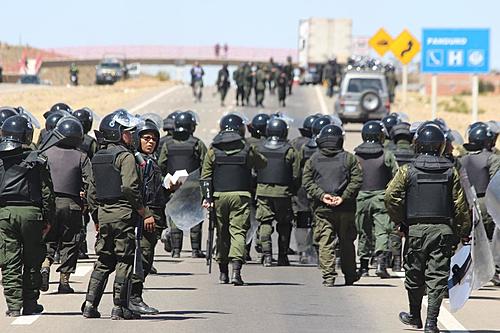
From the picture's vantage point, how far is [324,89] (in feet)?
234

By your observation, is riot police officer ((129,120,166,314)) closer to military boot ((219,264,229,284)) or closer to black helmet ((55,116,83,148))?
black helmet ((55,116,83,148))

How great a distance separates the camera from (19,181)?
12641 mm

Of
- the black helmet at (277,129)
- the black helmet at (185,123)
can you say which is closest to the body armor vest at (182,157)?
the black helmet at (185,123)

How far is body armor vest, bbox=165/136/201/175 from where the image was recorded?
725 inches

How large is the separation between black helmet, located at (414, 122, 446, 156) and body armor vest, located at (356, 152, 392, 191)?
4.60 metres

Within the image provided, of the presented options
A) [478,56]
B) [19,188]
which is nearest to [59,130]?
[19,188]

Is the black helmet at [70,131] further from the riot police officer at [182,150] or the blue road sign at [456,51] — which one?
the blue road sign at [456,51]

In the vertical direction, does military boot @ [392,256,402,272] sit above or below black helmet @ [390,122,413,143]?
below

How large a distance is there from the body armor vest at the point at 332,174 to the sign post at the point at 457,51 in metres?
25.2

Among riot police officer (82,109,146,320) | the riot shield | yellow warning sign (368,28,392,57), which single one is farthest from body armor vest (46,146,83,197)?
yellow warning sign (368,28,392,57)

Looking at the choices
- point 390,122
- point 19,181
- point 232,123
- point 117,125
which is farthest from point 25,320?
point 390,122

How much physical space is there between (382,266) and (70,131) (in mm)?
4353

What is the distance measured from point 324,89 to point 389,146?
53.3 meters

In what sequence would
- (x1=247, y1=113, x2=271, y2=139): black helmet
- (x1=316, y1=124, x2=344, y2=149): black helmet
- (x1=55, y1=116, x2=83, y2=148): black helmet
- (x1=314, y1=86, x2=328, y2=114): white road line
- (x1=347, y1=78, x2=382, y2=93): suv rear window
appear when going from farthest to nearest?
1. (x1=314, y1=86, x2=328, y2=114): white road line
2. (x1=347, y1=78, x2=382, y2=93): suv rear window
3. (x1=247, y1=113, x2=271, y2=139): black helmet
4. (x1=316, y1=124, x2=344, y2=149): black helmet
5. (x1=55, y1=116, x2=83, y2=148): black helmet
